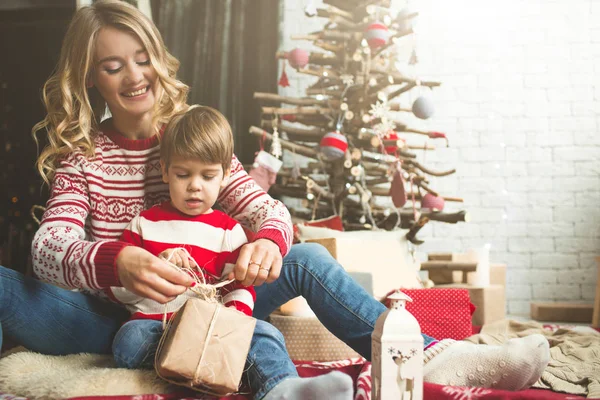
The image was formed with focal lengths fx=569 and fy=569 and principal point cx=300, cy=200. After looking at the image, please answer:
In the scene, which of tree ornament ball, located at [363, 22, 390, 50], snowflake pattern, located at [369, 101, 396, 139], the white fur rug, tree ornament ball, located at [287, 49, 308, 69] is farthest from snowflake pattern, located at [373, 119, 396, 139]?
the white fur rug

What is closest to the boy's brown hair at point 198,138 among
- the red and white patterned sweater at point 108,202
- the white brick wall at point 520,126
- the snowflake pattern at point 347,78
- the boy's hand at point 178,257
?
the red and white patterned sweater at point 108,202

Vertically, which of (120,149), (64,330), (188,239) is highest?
(120,149)

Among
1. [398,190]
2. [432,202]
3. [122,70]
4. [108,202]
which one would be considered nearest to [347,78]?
[398,190]

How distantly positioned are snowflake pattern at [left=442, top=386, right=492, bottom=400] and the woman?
3 centimetres

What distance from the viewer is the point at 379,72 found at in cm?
285

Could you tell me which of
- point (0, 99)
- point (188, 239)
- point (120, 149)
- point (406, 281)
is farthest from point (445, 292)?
point (0, 99)

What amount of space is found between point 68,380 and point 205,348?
307 mm

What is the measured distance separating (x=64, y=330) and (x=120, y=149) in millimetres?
409

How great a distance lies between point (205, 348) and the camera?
0.93 metres

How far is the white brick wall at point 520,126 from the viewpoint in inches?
141

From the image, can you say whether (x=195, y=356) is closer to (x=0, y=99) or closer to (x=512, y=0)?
(x=0, y=99)

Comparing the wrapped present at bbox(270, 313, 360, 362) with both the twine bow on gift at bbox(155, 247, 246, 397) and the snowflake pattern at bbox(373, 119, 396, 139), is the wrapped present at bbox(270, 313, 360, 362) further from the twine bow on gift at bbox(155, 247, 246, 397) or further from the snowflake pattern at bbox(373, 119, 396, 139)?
the snowflake pattern at bbox(373, 119, 396, 139)

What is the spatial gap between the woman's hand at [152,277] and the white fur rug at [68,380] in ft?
0.64

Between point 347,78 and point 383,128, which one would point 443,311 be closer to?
point 383,128
